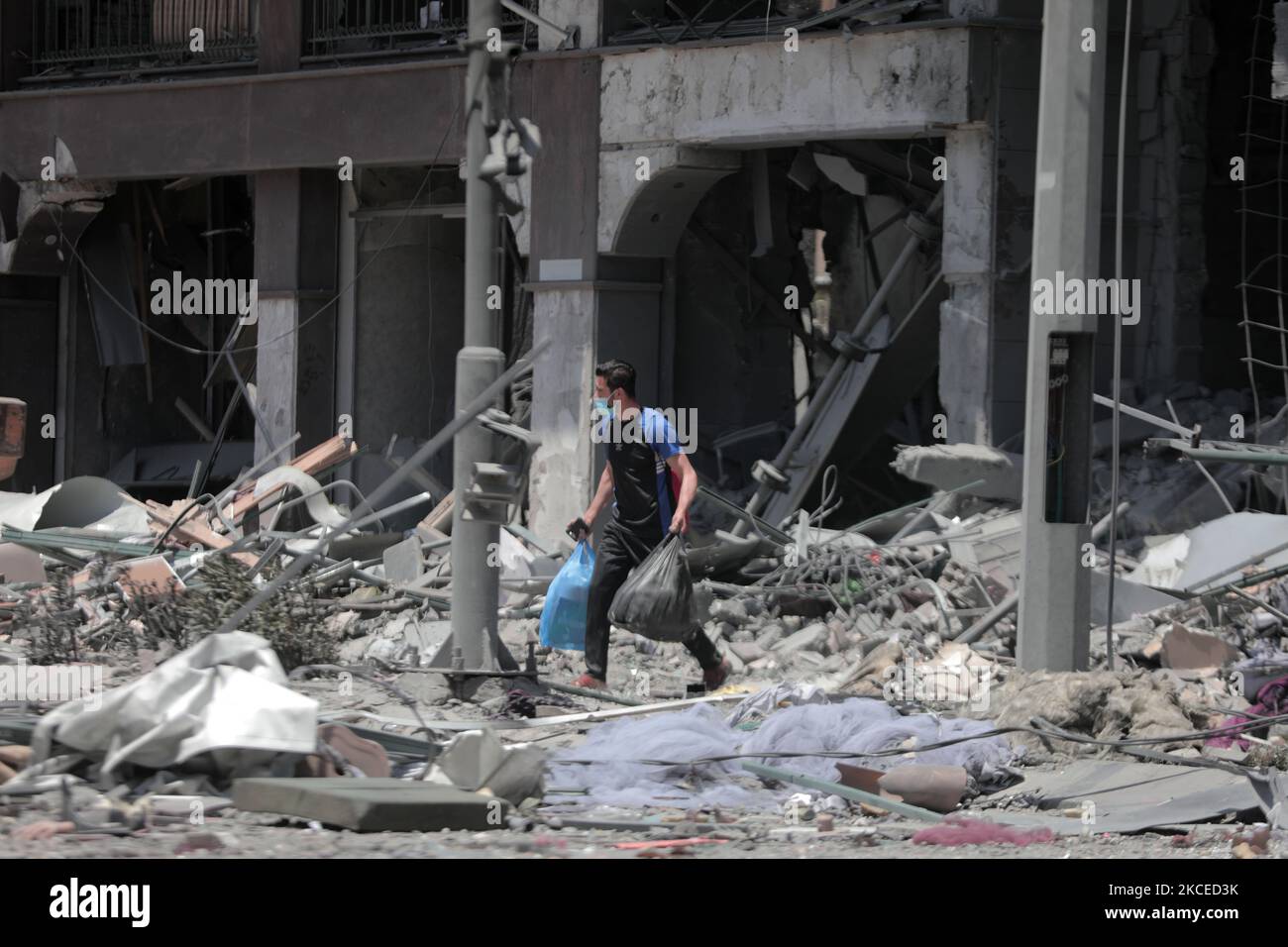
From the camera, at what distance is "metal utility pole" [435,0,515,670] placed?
9.15m

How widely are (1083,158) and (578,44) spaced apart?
7664 mm

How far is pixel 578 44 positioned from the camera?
1612 cm

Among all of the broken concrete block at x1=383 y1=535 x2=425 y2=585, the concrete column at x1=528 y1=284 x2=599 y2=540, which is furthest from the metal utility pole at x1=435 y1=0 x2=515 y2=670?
the concrete column at x1=528 y1=284 x2=599 y2=540

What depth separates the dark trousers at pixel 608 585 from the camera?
10383 millimetres

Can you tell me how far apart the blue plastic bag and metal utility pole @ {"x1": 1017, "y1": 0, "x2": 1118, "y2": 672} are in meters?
2.57

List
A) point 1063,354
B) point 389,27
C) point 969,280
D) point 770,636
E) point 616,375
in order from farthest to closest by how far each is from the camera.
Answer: point 389,27 → point 969,280 → point 770,636 → point 616,375 → point 1063,354

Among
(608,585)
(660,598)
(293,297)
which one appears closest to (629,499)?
(608,585)

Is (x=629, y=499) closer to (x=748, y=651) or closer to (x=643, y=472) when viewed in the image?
(x=643, y=472)

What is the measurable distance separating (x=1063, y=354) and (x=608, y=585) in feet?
9.04

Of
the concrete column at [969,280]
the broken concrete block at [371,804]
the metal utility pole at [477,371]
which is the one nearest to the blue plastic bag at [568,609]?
the metal utility pole at [477,371]

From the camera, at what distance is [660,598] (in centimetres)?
1005

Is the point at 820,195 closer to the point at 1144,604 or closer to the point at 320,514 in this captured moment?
the point at 320,514

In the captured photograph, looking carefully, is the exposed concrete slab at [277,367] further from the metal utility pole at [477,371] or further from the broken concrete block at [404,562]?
the metal utility pole at [477,371]

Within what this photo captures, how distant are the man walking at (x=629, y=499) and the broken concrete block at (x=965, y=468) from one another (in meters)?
3.33
